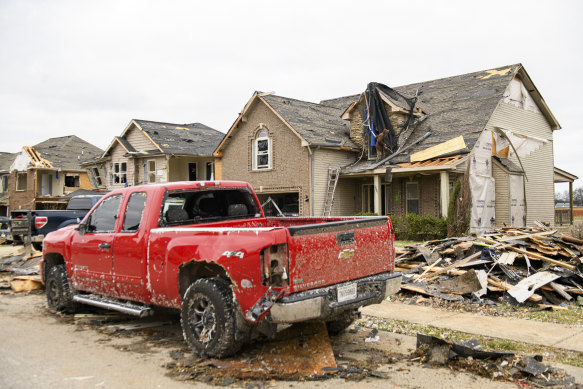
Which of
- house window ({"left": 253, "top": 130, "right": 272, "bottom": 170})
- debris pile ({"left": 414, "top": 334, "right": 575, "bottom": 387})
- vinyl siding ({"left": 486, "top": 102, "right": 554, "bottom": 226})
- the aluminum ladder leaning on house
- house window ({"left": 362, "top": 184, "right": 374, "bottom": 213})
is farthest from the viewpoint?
house window ({"left": 253, "top": 130, "right": 272, "bottom": 170})

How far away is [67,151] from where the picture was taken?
43844 millimetres

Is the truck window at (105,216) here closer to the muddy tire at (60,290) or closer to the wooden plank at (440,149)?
the muddy tire at (60,290)

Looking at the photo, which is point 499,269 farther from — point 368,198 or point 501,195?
point 368,198

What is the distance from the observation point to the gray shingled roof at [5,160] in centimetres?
4567

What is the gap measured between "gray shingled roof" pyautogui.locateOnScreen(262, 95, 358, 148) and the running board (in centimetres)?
1598

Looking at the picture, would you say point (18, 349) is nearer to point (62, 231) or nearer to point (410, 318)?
point (62, 231)

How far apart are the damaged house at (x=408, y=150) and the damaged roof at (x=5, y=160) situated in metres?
29.1

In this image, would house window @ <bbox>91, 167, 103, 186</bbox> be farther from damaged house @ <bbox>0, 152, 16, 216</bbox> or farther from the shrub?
the shrub

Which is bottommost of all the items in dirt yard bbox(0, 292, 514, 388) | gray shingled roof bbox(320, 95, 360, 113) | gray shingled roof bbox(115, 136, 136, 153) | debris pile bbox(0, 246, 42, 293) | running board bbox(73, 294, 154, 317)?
dirt yard bbox(0, 292, 514, 388)

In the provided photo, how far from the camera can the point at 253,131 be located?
82.7 ft

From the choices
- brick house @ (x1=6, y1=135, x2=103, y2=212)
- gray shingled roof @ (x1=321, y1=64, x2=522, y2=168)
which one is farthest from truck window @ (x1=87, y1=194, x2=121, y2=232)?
brick house @ (x1=6, y1=135, x2=103, y2=212)

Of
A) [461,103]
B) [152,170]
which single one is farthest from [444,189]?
[152,170]

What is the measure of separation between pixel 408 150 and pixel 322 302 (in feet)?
59.3

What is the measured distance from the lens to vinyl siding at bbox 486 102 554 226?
23236 mm
